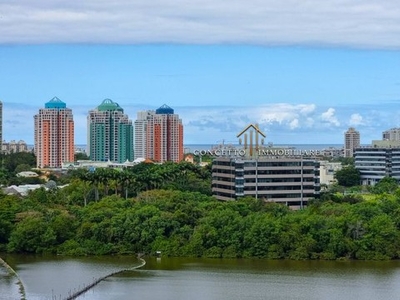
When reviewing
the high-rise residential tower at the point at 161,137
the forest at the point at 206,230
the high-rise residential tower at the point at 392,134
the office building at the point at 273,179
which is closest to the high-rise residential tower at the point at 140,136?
the high-rise residential tower at the point at 161,137

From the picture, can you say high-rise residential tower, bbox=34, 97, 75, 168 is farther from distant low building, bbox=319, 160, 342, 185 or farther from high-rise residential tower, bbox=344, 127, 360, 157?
high-rise residential tower, bbox=344, 127, 360, 157

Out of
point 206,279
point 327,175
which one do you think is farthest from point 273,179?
point 327,175

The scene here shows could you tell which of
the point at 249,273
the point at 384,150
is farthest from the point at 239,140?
the point at 384,150

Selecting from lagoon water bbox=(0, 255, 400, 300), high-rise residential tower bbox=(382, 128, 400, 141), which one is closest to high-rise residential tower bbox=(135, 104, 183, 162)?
high-rise residential tower bbox=(382, 128, 400, 141)

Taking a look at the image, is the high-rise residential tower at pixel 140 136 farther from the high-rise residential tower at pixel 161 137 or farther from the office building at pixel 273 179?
the office building at pixel 273 179

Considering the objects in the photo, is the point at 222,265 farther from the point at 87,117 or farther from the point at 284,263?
the point at 87,117
